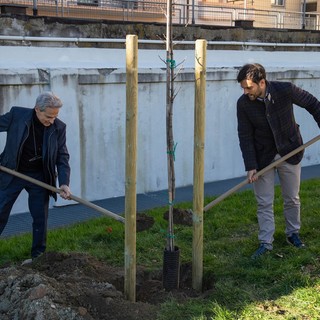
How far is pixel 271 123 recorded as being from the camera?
462 cm

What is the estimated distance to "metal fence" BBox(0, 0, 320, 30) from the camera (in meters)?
14.0

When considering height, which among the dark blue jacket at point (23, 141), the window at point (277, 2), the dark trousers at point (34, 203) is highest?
the window at point (277, 2)

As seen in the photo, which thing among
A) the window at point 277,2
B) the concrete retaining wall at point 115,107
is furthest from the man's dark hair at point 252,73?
the window at point 277,2

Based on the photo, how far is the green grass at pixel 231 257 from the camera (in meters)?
3.82

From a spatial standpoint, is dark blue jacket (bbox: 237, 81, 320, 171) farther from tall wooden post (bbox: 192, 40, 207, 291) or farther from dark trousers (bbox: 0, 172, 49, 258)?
dark trousers (bbox: 0, 172, 49, 258)

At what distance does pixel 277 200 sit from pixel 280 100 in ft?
8.70

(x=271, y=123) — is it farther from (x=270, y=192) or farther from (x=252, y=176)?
(x=270, y=192)

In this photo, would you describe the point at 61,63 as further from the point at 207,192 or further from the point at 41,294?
→ the point at 41,294

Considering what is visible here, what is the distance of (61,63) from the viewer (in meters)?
7.21

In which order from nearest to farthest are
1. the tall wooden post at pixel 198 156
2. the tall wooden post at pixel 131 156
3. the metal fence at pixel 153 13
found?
the tall wooden post at pixel 131 156 → the tall wooden post at pixel 198 156 → the metal fence at pixel 153 13

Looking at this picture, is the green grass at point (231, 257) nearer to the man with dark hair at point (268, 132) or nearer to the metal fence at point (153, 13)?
the man with dark hair at point (268, 132)

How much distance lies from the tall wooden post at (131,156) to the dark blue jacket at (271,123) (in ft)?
4.06

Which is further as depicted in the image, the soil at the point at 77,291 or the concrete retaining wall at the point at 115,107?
the concrete retaining wall at the point at 115,107

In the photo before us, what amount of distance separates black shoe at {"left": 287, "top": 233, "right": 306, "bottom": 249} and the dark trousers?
2.28 meters
